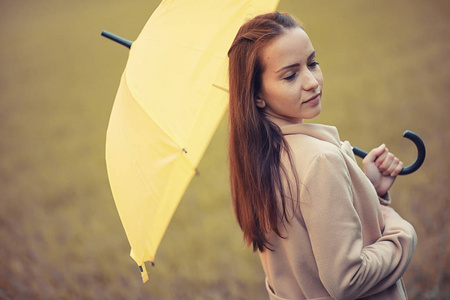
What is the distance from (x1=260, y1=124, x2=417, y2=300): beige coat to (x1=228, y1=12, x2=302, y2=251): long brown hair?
4 cm

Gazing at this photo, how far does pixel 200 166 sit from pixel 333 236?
4779 mm

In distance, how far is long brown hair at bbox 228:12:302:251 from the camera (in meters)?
1.36

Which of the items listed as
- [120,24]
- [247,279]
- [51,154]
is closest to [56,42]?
[120,24]

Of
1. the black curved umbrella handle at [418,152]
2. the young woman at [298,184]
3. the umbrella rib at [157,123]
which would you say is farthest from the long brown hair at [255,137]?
the black curved umbrella handle at [418,152]

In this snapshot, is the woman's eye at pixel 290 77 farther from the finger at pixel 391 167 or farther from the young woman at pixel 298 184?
the finger at pixel 391 167

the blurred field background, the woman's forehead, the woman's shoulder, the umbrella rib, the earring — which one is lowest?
the blurred field background

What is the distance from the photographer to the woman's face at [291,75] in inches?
52.9

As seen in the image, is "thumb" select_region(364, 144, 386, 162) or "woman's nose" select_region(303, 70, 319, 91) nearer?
"woman's nose" select_region(303, 70, 319, 91)

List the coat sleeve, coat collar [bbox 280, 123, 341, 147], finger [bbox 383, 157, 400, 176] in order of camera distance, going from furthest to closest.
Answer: finger [bbox 383, 157, 400, 176] < coat collar [bbox 280, 123, 341, 147] < the coat sleeve

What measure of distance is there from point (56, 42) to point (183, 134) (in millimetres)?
12008

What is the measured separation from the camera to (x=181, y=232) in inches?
182

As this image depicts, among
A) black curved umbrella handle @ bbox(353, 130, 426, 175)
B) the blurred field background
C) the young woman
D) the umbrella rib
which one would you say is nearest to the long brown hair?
the young woman

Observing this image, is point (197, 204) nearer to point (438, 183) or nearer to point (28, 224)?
point (28, 224)

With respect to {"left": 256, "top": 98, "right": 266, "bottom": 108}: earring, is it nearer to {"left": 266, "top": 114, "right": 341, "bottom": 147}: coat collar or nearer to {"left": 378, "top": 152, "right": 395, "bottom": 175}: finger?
{"left": 266, "top": 114, "right": 341, "bottom": 147}: coat collar
